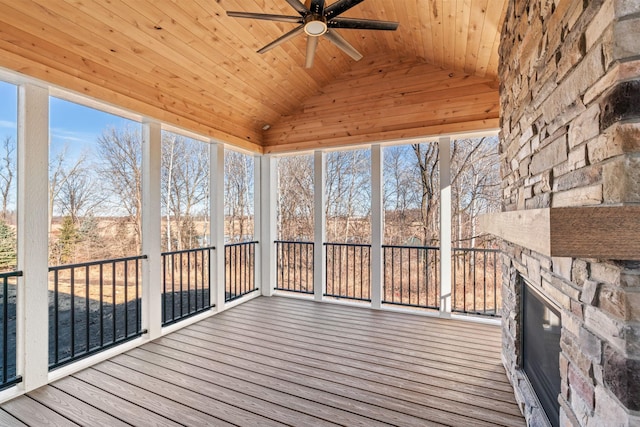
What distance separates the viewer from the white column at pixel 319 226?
512 centimetres

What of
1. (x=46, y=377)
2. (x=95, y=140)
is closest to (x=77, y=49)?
(x=95, y=140)

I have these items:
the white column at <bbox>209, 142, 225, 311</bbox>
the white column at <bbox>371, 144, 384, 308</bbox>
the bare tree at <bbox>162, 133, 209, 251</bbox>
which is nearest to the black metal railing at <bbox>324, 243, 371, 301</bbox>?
the white column at <bbox>371, 144, 384, 308</bbox>

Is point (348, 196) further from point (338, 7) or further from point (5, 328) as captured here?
point (5, 328)

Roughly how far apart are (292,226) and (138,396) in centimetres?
358

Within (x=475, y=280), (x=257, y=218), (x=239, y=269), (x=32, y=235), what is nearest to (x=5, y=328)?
(x=32, y=235)

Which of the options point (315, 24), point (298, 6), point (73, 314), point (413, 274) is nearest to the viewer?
point (298, 6)

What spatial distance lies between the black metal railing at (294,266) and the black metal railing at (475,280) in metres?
2.42

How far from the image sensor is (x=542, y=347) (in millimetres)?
1841

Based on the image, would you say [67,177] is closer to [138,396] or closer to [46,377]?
[46,377]

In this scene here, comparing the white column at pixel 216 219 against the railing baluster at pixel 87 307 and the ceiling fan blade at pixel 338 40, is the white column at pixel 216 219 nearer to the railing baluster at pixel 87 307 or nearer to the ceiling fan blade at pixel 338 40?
the railing baluster at pixel 87 307

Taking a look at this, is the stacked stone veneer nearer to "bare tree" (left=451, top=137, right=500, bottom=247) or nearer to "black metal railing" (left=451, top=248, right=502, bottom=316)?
"black metal railing" (left=451, top=248, right=502, bottom=316)

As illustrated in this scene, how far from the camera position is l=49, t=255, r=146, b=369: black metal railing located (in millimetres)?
2963

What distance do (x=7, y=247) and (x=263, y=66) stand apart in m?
3.32

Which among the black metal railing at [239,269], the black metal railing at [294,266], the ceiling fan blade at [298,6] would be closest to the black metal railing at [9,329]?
the black metal railing at [239,269]
